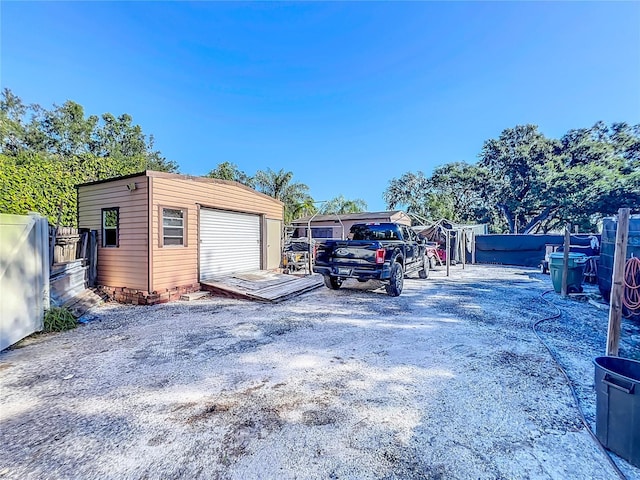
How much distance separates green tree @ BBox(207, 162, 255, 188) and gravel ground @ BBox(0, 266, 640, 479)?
74.4ft

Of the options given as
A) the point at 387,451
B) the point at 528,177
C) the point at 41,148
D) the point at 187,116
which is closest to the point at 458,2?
the point at 387,451

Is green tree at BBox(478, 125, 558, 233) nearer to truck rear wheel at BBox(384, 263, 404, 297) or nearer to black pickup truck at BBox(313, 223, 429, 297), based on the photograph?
black pickup truck at BBox(313, 223, 429, 297)

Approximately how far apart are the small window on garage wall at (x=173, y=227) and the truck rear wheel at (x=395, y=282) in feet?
17.6

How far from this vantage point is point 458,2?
842cm

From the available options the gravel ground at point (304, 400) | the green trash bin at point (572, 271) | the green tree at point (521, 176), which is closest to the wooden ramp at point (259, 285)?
the gravel ground at point (304, 400)

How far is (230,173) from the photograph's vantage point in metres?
26.6

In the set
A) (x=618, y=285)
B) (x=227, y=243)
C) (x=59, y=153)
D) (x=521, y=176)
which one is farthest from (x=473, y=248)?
(x=59, y=153)

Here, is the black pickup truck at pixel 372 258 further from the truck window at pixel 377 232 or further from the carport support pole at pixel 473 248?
the carport support pole at pixel 473 248

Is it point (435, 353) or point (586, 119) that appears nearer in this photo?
point (435, 353)

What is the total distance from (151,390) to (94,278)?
6227 mm

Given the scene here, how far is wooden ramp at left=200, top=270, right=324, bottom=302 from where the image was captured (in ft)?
23.7

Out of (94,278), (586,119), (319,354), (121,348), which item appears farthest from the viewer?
(586,119)

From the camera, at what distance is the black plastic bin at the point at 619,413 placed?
180 centimetres

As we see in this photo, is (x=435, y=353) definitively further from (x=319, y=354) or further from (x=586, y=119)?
(x=586, y=119)
